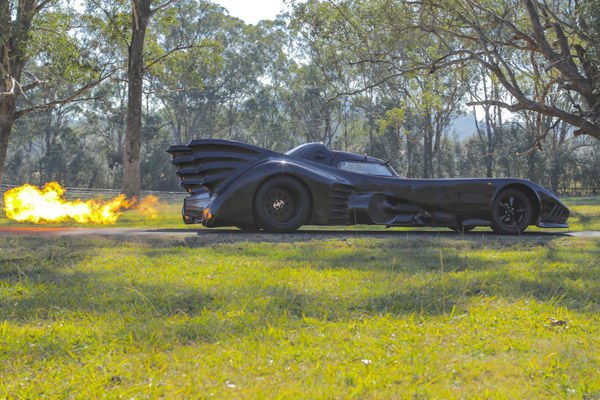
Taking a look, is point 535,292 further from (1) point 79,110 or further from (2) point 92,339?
(1) point 79,110

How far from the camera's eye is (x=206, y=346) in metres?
2.60

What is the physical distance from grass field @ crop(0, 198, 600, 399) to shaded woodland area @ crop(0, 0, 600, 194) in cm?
1565

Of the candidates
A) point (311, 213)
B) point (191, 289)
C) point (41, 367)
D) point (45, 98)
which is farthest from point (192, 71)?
point (45, 98)

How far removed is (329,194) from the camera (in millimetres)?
8422

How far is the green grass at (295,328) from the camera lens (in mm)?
2152

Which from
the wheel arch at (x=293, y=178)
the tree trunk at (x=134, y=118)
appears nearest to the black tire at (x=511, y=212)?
the wheel arch at (x=293, y=178)

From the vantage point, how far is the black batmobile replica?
26.9ft

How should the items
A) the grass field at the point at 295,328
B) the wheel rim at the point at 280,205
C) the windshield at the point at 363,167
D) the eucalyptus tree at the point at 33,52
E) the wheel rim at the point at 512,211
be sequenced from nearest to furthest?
1. the grass field at the point at 295,328
2. the wheel rim at the point at 280,205
3. the windshield at the point at 363,167
4. the wheel rim at the point at 512,211
5. the eucalyptus tree at the point at 33,52

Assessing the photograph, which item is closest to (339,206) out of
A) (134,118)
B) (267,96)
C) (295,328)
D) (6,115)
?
(295,328)

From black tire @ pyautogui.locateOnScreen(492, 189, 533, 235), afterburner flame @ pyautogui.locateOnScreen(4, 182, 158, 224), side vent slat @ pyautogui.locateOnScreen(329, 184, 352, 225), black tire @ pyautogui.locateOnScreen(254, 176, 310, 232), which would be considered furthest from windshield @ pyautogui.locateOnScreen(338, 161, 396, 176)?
afterburner flame @ pyautogui.locateOnScreen(4, 182, 158, 224)

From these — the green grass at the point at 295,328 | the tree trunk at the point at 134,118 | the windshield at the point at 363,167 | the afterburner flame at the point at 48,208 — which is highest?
the tree trunk at the point at 134,118

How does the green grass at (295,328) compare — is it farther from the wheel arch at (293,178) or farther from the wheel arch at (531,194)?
the wheel arch at (531,194)

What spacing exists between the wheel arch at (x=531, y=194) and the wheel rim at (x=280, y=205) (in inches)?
143

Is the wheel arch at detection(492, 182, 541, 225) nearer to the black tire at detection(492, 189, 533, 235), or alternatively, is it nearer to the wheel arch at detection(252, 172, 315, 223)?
the black tire at detection(492, 189, 533, 235)
